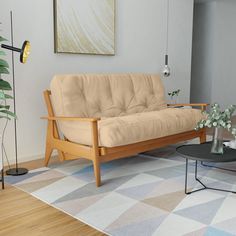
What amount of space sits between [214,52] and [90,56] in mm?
3356

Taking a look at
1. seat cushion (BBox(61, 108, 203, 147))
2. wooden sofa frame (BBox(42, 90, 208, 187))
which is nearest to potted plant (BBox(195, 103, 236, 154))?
seat cushion (BBox(61, 108, 203, 147))


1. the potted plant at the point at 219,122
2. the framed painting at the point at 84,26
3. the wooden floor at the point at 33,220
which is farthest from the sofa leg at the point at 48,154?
the potted plant at the point at 219,122

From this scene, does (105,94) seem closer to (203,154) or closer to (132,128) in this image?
(132,128)

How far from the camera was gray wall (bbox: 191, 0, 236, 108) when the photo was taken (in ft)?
19.9

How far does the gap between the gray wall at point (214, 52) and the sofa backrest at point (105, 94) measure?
2.70 m

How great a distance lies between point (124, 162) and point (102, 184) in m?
0.67

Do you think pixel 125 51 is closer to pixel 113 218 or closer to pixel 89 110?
pixel 89 110

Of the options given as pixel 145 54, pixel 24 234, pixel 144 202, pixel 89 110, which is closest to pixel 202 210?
pixel 144 202

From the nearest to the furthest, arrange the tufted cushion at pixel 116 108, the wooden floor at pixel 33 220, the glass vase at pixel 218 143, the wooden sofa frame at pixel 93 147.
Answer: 1. the wooden floor at pixel 33 220
2. the glass vase at pixel 218 143
3. the wooden sofa frame at pixel 93 147
4. the tufted cushion at pixel 116 108

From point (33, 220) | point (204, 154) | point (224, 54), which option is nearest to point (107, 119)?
point (204, 154)

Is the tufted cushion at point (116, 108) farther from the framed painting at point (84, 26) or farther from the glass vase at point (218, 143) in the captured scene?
the glass vase at point (218, 143)

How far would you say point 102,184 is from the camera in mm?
2510

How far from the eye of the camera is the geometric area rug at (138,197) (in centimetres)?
182

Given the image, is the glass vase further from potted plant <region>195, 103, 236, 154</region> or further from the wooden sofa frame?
the wooden sofa frame
